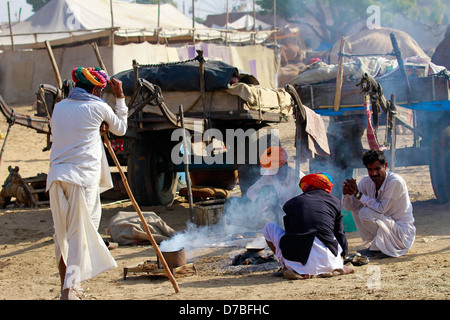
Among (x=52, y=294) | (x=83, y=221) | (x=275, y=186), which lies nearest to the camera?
(x=83, y=221)

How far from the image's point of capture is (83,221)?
15.0ft

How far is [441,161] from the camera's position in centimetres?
873

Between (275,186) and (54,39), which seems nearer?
(275,186)

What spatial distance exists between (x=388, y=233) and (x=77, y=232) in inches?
126

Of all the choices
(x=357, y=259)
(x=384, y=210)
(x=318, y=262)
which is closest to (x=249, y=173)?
(x=384, y=210)

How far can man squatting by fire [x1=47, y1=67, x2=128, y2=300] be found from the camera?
178 inches

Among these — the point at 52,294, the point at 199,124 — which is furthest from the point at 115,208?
the point at 52,294

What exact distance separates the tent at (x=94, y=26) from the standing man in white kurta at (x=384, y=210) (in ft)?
53.1

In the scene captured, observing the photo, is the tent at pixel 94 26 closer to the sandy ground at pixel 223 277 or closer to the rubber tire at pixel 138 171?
the rubber tire at pixel 138 171

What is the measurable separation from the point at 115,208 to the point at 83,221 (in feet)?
18.9

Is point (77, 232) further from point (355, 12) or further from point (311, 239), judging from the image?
point (355, 12)

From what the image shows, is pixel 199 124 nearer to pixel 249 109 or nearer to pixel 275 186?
pixel 249 109

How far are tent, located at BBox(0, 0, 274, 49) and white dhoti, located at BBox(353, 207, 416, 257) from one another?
16310 millimetres

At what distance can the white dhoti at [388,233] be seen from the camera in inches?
231
